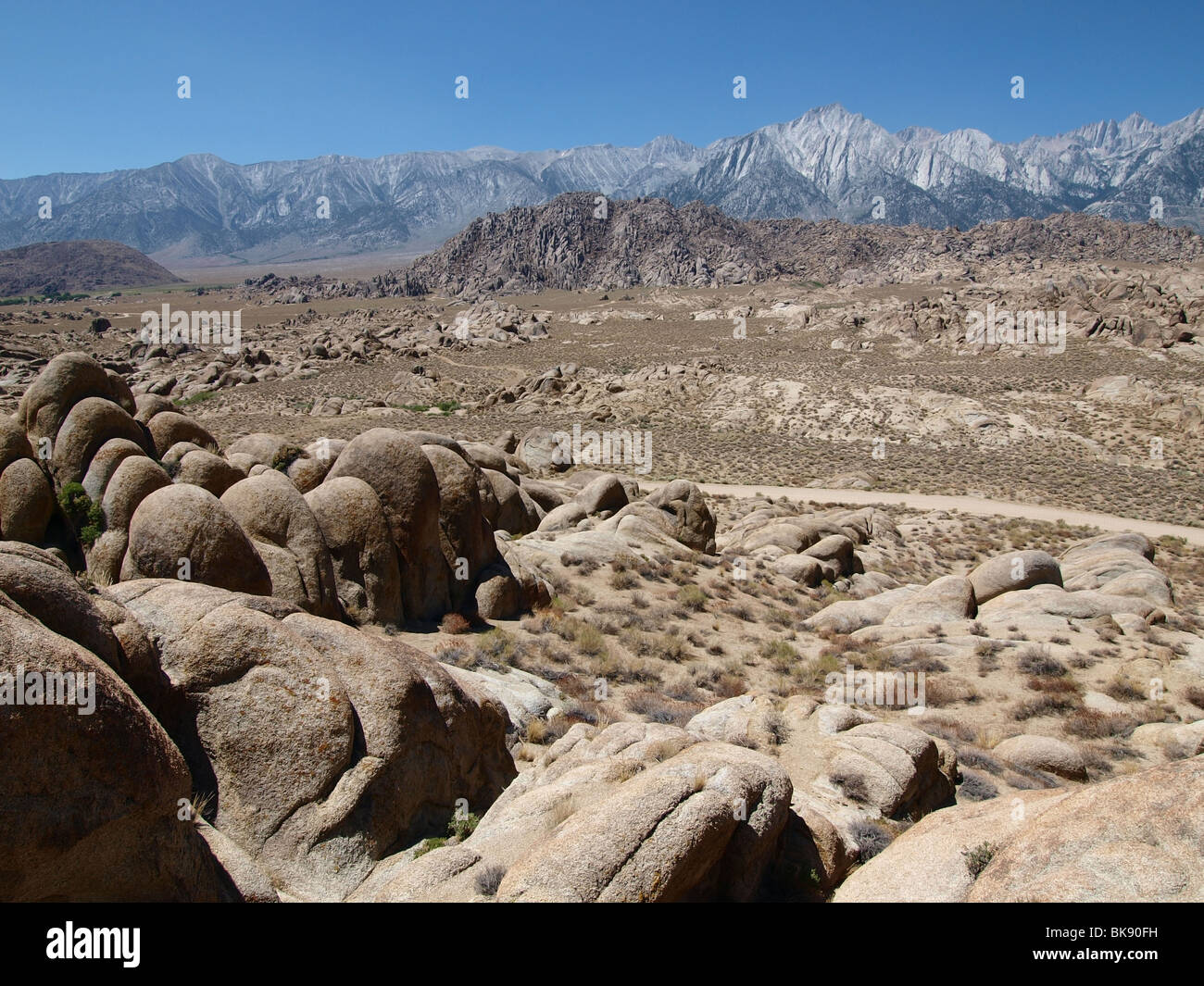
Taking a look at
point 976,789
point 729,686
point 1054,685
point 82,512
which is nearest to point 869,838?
point 976,789

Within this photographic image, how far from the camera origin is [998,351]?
60.1 meters

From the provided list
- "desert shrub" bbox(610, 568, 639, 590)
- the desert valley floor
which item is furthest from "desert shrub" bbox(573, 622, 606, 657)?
"desert shrub" bbox(610, 568, 639, 590)

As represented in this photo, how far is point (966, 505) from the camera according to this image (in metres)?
32.5

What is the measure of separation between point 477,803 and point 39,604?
4.57 meters

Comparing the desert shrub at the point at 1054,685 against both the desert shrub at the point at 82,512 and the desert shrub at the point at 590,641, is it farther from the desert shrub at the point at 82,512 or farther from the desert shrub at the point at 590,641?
the desert shrub at the point at 82,512

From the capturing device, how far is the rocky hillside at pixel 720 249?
166 m

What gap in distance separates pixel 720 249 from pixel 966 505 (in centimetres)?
16258

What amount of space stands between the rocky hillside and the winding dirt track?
135 m

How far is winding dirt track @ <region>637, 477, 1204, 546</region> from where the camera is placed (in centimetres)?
2856

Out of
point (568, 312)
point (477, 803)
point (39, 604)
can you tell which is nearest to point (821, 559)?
point (477, 803)

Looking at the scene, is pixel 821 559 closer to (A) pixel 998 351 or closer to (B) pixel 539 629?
(B) pixel 539 629

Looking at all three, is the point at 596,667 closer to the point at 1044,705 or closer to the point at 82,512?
the point at 1044,705

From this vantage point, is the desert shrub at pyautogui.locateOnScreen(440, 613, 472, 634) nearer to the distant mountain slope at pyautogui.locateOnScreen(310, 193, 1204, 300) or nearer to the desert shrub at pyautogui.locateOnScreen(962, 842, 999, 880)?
the desert shrub at pyautogui.locateOnScreen(962, 842, 999, 880)

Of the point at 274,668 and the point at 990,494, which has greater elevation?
the point at 274,668
